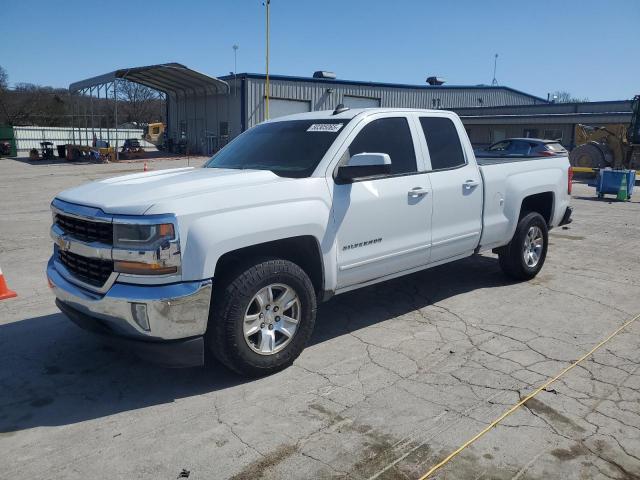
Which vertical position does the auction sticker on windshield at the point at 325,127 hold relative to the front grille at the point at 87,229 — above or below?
above

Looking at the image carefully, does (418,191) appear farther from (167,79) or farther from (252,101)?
(167,79)

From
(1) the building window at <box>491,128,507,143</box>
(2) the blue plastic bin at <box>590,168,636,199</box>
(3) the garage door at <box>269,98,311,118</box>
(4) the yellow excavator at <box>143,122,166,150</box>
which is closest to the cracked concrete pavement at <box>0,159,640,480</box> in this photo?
(2) the blue plastic bin at <box>590,168,636,199</box>

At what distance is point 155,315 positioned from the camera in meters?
3.37

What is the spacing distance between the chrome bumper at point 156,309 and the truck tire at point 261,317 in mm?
169

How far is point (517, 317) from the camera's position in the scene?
5.32 meters

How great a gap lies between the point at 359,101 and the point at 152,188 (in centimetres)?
3476

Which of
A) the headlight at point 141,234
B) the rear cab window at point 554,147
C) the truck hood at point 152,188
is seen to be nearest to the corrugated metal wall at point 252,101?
the rear cab window at point 554,147

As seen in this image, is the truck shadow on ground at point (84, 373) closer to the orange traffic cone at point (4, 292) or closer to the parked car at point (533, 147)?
the orange traffic cone at point (4, 292)

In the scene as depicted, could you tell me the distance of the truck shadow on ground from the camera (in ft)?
11.7

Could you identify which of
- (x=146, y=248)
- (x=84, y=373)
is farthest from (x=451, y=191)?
(x=84, y=373)

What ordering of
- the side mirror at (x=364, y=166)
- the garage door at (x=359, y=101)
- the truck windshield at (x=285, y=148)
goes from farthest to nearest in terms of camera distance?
the garage door at (x=359, y=101)
the truck windshield at (x=285, y=148)
the side mirror at (x=364, y=166)

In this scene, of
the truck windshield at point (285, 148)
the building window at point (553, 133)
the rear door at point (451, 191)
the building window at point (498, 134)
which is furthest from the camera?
the building window at point (498, 134)

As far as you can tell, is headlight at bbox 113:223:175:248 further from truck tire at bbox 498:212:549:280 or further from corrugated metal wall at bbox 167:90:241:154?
corrugated metal wall at bbox 167:90:241:154

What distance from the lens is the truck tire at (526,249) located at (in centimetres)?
630
